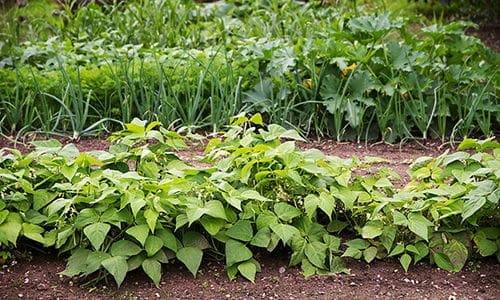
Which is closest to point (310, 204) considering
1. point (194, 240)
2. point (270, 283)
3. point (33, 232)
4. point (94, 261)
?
point (270, 283)

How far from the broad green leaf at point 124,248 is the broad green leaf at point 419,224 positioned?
1.08 meters

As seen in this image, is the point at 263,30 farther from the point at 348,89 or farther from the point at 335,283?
the point at 335,283

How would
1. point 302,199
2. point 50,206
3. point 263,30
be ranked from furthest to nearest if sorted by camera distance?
point 263,30 < point 302,199 < point 50,206

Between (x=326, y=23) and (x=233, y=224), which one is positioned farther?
(x=326, y=23)

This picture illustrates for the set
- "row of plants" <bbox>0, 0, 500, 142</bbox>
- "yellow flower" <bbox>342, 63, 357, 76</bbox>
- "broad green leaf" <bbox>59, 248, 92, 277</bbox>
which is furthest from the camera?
"yellow flower" <bbox>342, 63, 357, 76</bbox>

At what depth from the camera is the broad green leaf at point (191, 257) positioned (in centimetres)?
329

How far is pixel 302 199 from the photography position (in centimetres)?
354

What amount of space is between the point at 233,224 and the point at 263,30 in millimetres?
3506

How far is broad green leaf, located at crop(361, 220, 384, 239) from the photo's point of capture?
341 centimetres

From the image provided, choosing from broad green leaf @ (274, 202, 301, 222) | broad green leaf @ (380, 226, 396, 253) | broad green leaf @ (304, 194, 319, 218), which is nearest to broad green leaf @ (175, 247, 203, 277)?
broad green leaf @ (274, 202, 301, 222)

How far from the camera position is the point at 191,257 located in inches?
130

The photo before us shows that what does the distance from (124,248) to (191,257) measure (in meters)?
0.26

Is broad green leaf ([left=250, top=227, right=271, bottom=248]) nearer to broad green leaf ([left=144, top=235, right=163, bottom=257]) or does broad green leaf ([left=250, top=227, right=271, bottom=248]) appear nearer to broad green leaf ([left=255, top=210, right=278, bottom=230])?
broad green leaf ([left=255, top=210, right=278, bottom=230])

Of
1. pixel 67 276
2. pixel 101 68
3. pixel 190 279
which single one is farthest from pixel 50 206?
pixel 101 68
